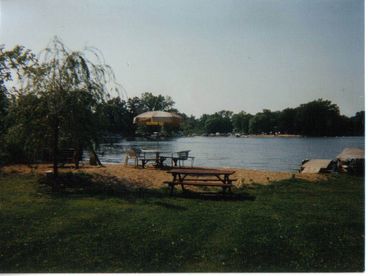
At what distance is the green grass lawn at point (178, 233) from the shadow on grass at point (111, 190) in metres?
0.17

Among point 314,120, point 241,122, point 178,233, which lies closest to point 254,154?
point 314,120

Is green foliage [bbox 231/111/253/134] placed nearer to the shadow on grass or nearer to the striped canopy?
the striped canopy

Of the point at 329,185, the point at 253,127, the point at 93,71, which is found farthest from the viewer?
the point at 253,127

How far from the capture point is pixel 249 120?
16988 centimetres

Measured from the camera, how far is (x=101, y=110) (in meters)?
11.8

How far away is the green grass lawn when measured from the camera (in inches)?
235

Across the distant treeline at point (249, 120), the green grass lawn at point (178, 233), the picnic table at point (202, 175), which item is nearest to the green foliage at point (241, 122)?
the distant treeline at point (249, 120)

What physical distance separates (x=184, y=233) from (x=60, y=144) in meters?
6.94

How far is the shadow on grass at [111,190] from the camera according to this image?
10.6m

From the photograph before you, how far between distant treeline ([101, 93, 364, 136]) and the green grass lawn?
9.25ft

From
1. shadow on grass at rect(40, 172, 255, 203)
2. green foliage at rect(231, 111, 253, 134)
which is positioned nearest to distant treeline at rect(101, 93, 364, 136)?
green foliage at rect(231, 111, 253, 134)

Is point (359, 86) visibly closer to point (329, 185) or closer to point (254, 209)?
point (254, 209)

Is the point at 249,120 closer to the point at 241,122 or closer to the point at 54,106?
the point at 241,122

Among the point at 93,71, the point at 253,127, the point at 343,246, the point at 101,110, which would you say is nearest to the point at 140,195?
the point at 101,110
